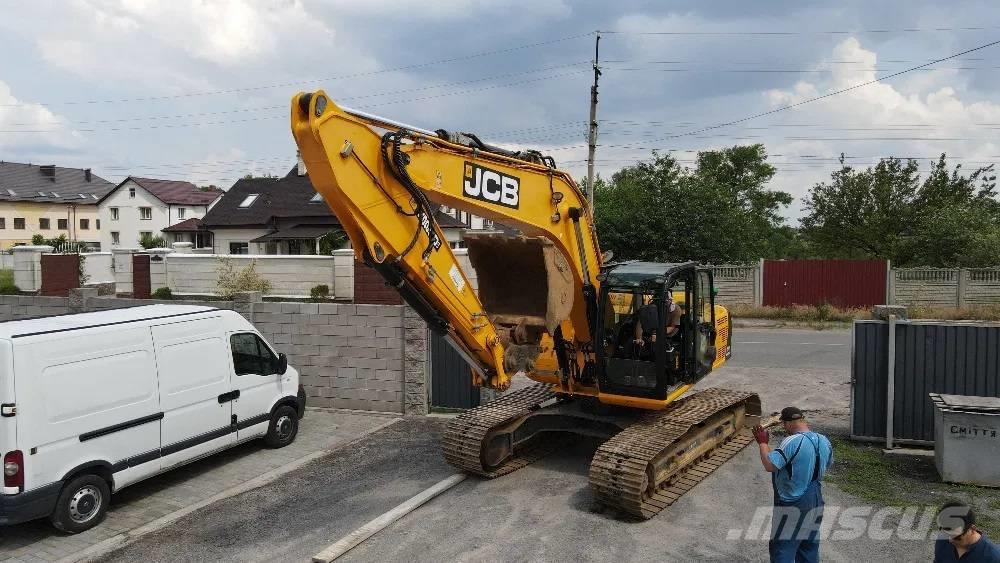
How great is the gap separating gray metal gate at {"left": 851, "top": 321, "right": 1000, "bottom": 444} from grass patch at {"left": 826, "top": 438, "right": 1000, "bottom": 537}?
1.52ft

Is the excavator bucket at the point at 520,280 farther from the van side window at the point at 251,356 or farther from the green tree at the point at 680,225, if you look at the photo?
the green tree at the point at 680,225

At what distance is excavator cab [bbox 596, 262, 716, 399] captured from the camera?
816cm

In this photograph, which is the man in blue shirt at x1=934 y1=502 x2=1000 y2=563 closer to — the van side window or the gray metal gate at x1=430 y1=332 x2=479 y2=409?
the gray metal gate at x1=430 y1=332 x2=479 y2=409

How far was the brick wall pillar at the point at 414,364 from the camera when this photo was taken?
38.0 feet

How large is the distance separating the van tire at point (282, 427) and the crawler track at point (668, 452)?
17.1ft

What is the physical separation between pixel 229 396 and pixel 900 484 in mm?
8457

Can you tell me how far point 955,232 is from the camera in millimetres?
27422

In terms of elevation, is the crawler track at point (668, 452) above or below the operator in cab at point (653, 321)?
below

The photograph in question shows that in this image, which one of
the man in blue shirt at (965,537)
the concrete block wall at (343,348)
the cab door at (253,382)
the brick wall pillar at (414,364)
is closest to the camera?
the man in blue shirt at (965,537)

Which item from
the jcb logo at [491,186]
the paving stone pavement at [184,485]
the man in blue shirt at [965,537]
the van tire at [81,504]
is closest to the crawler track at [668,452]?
the jcb logo at [491,186]

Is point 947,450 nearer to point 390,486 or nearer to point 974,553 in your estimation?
point 974,553

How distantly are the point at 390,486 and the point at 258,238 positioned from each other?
2818 cm

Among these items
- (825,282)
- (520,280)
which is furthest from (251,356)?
(825,282)

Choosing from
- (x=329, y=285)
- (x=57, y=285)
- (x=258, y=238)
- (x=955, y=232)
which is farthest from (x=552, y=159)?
(x=258, y=238)
